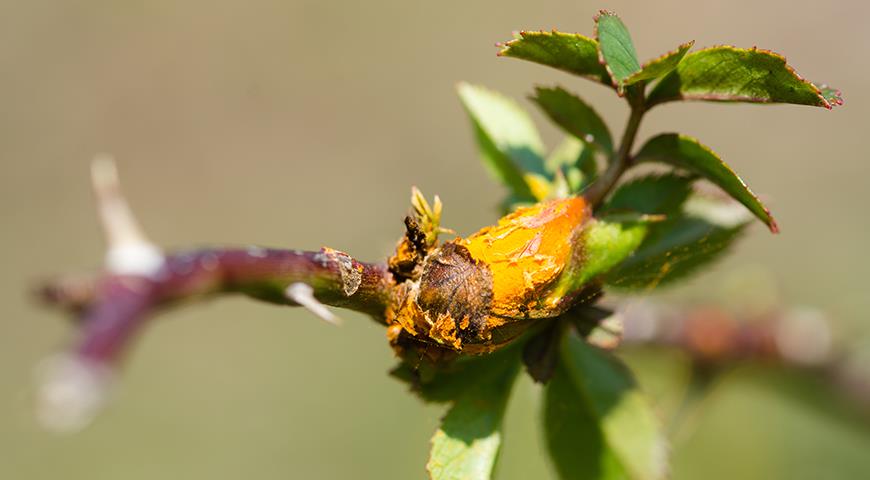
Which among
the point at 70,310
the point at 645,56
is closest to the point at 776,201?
the point at 645,56

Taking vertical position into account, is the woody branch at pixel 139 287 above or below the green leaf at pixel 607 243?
above

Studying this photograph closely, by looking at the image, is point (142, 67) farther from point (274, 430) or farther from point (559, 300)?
point (559, 300)

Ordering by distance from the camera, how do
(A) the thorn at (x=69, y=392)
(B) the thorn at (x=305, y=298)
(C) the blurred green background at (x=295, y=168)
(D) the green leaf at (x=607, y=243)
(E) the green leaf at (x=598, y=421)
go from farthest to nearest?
(C) the blurred green background at (x=295, y=168) → (E) the green leaf at (x=598, y=421) → (D) the green leaf at (x=607, y=243) → (B) the thorn at (x=305, y=298) → (A) the thorn at (x=69, y=392)

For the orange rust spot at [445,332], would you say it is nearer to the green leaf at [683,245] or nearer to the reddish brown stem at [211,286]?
the reddish brown stem at [211,286]

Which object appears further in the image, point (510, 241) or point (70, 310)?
point (510, 241)

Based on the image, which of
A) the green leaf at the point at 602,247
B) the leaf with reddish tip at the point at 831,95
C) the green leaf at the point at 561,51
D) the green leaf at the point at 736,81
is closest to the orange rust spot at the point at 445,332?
the green leaf at the point at 602,247

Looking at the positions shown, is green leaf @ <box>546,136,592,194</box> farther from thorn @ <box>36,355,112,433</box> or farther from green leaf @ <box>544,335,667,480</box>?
thorn @ <box>36,355,112,433</box>
